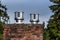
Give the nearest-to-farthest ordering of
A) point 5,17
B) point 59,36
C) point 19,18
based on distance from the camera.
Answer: point 19,18 < point 59,36 < point 5,17

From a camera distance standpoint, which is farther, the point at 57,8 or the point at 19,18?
the point at 57,8

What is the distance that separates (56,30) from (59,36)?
997 mm

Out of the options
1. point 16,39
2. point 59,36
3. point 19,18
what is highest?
point 19,18

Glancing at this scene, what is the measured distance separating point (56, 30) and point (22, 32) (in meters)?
30.7

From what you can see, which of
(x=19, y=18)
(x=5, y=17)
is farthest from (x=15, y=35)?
(x=5, y=17)

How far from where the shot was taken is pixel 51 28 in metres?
40.8

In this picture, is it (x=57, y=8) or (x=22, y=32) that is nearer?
(x=22, y=32)

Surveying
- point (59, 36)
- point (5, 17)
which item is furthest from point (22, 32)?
point (5, 17)

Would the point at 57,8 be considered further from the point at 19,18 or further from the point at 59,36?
the point at 19,18

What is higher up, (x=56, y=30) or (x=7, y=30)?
(x=7, y=30)

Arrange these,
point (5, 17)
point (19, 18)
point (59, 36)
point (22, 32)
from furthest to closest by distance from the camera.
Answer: point (5, 17) < point (59, 36) < point (19, 18) < point (22, 32)

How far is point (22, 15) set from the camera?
31.8 ft

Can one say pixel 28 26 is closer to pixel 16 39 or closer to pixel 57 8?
pixel 16 39

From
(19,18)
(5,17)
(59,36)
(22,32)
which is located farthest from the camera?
(5,17)
